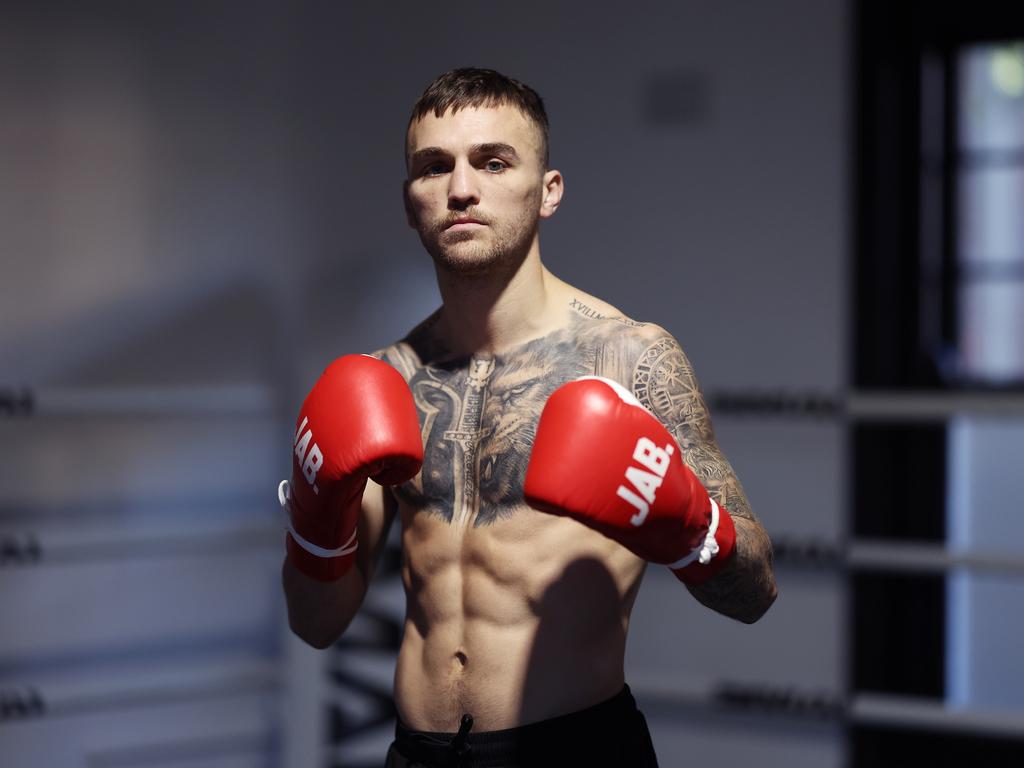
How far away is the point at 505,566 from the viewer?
1476 millimetres

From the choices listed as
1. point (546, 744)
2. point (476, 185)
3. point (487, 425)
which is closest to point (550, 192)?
point (476, 185)

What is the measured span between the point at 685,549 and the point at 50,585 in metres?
1.91

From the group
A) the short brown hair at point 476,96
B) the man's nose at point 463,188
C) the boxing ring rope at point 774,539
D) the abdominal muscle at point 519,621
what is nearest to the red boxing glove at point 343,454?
the abdominal muscle at point 519,621

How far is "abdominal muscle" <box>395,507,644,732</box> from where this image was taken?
57.5 inches

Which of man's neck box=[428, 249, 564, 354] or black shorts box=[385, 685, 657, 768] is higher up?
man's neck box=[428, 249, 564, 354]

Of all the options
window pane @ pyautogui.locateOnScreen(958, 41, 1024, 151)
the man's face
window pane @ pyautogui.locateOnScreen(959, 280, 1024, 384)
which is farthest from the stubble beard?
window pane @ pyautogui.locateOnScreen(958, 41, 1024, 151)

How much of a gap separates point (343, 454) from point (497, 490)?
0.69 ft

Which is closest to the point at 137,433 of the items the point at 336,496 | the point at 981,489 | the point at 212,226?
the point at 212,226

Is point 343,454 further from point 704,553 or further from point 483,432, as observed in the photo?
point 704,553

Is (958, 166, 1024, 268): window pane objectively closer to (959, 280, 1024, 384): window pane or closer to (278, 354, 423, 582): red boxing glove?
(959, 280, 1024, 384): window pane

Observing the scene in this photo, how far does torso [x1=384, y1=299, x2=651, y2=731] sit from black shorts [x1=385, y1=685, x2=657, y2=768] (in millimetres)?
15

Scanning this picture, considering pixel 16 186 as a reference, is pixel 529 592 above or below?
below

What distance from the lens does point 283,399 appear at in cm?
293

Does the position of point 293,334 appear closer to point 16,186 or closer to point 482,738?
point 16,186
